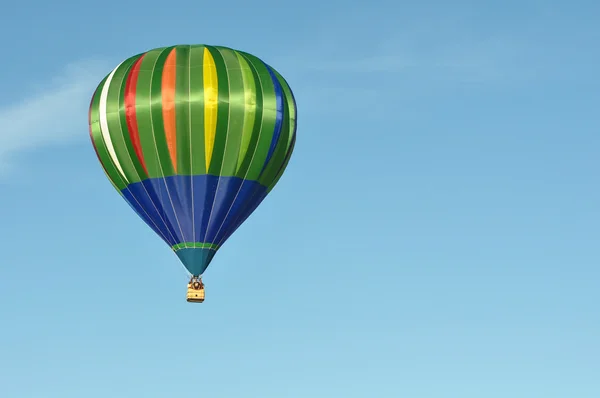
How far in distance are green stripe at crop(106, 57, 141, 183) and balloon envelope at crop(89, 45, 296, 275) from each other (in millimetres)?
34

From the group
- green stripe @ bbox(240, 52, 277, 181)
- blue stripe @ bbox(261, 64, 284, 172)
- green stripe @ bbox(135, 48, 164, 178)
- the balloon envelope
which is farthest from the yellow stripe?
blue stripe @ bbox(261, 64, 284, 172)

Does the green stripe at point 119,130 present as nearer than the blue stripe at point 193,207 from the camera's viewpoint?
No

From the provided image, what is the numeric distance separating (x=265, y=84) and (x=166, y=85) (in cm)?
346

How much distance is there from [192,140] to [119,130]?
2.65 metres

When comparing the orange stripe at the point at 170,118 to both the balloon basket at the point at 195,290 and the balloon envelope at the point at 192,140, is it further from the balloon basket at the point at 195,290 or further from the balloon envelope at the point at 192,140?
the balloon basket at the point at 195,290

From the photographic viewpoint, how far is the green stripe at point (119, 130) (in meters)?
61.2

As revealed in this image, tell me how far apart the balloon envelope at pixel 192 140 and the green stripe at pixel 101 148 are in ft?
0.23

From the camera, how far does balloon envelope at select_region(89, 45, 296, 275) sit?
199 feet

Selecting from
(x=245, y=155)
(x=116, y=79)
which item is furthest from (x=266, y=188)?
(x=116, y=79)

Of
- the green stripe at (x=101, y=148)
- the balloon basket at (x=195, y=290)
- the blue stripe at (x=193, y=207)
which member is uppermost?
the green stripe at (x=101, y=148)

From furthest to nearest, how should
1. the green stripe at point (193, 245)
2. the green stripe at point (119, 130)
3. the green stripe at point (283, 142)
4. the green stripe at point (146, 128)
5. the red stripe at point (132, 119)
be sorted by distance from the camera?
the green stripe at point (283, 142), the green stripe at point (119, 130), the red stripe at point (132, 119), the green stripe at point (146, 128), the green stripe at point (193, 245)

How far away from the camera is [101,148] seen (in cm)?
6216

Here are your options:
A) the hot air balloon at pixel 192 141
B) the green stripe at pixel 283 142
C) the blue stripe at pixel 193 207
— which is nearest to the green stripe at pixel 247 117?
the hot air balloon at pixel 192 141

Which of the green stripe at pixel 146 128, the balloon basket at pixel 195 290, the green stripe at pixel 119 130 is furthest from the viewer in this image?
the green stripe at pixel 119 130
